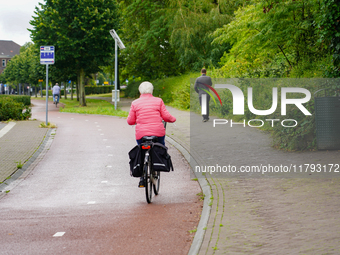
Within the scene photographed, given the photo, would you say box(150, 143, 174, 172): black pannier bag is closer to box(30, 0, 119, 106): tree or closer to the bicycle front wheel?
the bicycle front wheel

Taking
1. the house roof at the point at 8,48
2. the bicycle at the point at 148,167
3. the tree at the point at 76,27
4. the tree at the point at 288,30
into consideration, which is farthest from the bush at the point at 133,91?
the house roof at the point at 8,48

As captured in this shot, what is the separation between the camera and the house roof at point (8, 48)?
438 ft

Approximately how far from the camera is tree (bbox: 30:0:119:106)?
30750 mm

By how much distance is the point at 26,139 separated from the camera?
47.0 feet

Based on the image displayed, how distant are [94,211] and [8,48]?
461ft

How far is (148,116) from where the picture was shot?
6.95 meters

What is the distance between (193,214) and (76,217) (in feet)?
5.36

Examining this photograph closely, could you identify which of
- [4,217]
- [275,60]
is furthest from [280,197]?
[275,60]

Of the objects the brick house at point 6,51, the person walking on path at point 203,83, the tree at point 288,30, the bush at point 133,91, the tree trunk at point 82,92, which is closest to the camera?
the tree at point 288,30

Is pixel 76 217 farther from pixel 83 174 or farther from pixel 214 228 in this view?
pixel 83 174

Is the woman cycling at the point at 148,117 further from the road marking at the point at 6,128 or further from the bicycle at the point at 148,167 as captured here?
the road marking at the point at 6,128

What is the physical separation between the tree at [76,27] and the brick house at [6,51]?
353ft

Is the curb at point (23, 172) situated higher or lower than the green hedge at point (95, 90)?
lower

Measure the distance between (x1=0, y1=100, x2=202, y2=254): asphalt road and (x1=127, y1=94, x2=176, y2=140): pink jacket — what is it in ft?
3.71
